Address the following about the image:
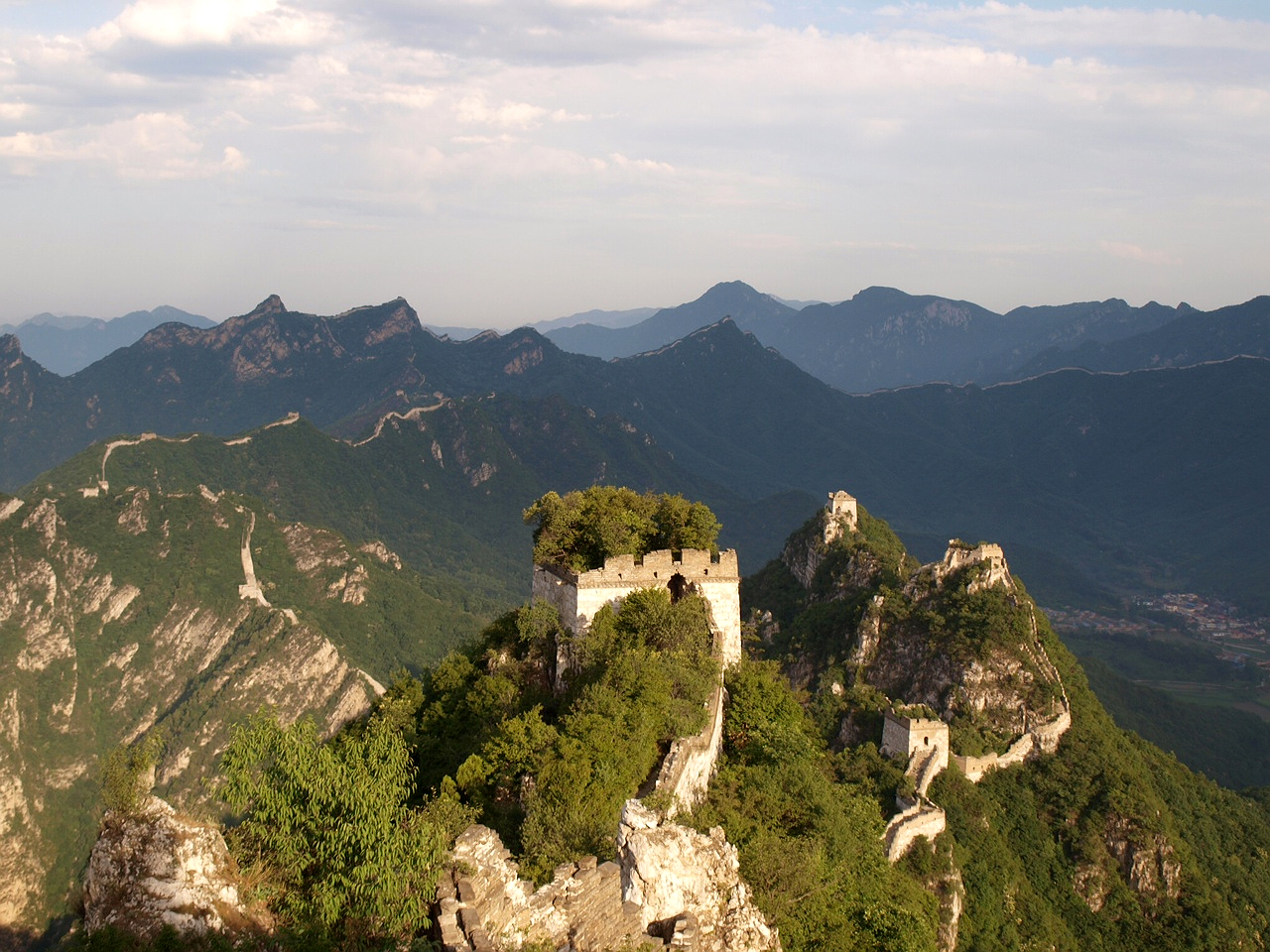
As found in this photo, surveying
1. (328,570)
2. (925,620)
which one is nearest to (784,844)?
(925,620)

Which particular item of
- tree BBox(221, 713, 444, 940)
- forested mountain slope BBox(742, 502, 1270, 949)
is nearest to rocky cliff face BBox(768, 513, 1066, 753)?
forested mountain slope BBox(742, 502, 1270, 949)

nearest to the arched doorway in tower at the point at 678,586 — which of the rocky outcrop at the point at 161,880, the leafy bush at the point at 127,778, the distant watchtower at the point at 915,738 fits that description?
the leafy bush at the point at 127,778

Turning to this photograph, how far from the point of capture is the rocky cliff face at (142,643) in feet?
358

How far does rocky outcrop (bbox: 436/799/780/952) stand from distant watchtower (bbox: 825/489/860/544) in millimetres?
79964

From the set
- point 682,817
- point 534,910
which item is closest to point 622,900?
point 534,910

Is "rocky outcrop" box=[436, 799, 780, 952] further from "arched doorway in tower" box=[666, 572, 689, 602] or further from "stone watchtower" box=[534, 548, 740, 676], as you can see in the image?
"arched doorway in tower" box=[666, 572, 689, 602]

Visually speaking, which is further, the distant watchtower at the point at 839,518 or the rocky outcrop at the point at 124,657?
the rocky outcrop at the point at 124,657

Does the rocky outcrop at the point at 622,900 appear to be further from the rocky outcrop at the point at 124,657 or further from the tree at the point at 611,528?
the rocky outcrop at the point at 124,657

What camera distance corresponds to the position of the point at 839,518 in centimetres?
10000

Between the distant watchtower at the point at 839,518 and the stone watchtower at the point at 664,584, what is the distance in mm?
65523

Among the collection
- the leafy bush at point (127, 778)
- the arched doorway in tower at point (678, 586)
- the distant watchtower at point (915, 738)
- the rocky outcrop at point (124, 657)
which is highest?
the leafy bush at point (127, 778)

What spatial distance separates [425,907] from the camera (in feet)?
61.7

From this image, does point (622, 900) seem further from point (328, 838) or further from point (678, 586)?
point (678, 586)

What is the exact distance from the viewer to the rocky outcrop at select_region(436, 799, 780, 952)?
17828 mm
